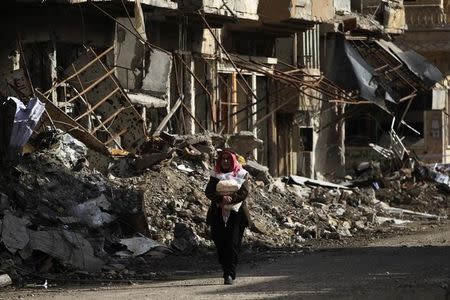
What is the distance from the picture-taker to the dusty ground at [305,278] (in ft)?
43.9

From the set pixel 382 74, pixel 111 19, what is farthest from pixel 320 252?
pixel 382 74

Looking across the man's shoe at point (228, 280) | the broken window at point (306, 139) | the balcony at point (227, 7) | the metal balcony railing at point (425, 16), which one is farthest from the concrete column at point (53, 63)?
the metal balcony railing at point (425, 16)

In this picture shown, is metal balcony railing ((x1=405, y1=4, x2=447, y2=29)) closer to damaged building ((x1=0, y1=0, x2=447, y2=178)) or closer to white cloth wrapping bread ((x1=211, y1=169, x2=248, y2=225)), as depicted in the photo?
damaged building ((x1=0, y1=0, x2=447, y2=178))

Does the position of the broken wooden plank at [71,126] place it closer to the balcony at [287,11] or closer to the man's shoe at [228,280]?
the man's shoe at [228,280]

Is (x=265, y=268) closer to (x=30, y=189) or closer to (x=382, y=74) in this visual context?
(x=30, y=189)

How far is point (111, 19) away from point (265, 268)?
380 inches

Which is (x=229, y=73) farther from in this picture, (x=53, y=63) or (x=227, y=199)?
(x=227, y=199)

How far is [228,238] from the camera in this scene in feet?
48.5

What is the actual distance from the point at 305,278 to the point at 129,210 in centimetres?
461

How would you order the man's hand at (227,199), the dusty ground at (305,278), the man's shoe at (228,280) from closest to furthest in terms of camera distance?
the dusty ground at (305,278) → the man's shoe at (228,280) → the man's hand at (227,199)

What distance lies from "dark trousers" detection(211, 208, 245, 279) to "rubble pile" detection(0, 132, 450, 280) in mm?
2164

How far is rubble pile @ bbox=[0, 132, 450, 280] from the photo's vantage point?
643 inches

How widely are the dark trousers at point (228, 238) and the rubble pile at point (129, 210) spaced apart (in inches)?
85.2

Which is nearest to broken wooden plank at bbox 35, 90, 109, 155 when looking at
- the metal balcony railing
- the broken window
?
the broken window
